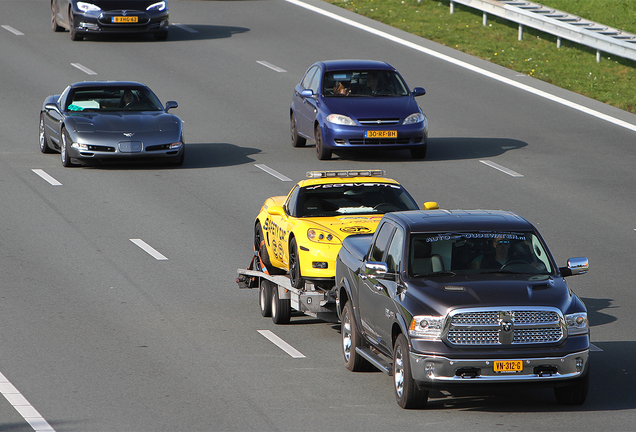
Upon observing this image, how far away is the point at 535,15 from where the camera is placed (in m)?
34.8

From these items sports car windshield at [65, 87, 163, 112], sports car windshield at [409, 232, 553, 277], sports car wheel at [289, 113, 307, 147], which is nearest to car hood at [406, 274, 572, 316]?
sports car windshield at [409, 232, 553, 277]

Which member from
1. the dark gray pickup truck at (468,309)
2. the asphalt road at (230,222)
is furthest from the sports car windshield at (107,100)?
the dark gray pickup truck at (468,309)

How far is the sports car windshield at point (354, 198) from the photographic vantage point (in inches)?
585

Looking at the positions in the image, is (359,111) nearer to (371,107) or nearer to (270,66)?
(371,107)

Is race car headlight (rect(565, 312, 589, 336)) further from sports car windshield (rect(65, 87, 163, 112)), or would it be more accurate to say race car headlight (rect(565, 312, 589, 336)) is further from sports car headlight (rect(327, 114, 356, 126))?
sports car windshield (rect(65, 87, 163, 112))

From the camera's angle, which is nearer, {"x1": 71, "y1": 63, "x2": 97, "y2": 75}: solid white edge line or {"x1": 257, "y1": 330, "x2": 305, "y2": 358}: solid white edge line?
Result: {"x1": 257, "y1": 330, "x2": 305, "y2": 358}: solid white edge line

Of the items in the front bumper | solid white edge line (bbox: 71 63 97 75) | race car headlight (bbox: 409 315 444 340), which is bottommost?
solid white edge line (bbox: 71 63 97 75)

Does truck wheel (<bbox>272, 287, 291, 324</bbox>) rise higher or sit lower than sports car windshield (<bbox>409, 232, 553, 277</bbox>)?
lower

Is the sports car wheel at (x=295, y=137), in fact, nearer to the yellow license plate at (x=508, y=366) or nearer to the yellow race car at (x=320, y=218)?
the yellow race car at (x=320, y=218)

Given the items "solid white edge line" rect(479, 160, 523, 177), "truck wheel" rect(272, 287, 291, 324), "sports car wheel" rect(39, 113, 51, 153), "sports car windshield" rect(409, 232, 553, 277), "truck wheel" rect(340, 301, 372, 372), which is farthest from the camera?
"sports car wheel" rect(39, 113, 51, 153)

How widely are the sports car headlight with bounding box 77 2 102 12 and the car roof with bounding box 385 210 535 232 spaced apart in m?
24.3

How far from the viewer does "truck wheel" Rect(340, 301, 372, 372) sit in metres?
12.1

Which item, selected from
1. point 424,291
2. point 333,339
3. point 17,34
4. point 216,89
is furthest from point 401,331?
point 17,34

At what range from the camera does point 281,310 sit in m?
14.3
